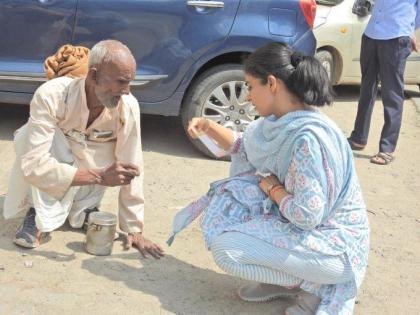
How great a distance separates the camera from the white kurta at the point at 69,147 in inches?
139

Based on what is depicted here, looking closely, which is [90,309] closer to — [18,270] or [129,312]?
[129,312]

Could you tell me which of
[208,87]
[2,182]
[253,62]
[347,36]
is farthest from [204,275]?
[347,36]

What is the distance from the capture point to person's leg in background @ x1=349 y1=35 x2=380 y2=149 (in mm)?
5985

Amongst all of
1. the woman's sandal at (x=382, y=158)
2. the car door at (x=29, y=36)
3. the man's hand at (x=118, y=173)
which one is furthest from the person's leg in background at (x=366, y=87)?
the man's hand at (x=118, y=173)

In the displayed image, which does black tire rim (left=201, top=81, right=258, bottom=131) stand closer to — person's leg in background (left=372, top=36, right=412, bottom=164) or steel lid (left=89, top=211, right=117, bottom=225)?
person's leg in background (left=372, top=36, right=412, bottom=164)

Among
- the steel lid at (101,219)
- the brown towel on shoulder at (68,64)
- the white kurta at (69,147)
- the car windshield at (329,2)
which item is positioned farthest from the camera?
the car windshield at (329,2)

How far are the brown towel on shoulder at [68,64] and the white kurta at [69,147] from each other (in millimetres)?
118

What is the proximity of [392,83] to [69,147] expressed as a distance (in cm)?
320

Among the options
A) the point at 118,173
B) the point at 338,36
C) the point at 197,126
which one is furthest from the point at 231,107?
the point at 338,36

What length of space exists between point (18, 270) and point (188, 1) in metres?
2.61

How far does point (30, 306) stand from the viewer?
319cm

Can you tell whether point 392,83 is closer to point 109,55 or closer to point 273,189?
point 273,189

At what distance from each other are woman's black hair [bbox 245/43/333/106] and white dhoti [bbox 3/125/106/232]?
1231 millimetres

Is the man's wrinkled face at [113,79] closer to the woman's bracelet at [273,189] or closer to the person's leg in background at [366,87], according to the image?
the woman's bracelet at [273,189]
